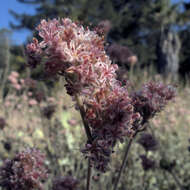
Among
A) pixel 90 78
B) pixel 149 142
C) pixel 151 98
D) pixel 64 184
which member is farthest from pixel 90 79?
pixel 149 142

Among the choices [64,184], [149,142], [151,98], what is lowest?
[64,184]

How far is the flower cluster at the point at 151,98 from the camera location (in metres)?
1.50

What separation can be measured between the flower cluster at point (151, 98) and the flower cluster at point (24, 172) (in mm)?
710

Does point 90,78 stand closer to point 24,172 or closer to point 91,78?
point 91,78

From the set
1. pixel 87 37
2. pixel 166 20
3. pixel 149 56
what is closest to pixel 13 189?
pixel 87 37

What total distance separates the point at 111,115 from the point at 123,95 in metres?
0.11

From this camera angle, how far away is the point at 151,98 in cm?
154

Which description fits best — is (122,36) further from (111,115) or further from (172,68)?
(111,115)

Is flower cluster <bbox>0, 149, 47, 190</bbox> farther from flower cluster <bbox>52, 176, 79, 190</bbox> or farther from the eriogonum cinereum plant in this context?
the eriogonum cinereum plant

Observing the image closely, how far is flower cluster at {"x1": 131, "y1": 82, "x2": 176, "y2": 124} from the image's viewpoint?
4.93 feet

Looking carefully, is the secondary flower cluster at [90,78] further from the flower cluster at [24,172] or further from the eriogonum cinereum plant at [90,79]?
the flower cluster at [24,172]

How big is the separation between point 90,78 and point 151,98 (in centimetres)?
69

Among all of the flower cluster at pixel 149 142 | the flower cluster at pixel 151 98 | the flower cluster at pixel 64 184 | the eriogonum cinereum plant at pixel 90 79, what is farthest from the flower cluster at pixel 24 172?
the flower cluster at pixel 149 142

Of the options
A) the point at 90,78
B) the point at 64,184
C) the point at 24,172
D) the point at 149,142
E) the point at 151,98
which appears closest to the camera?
the point at 90,78
